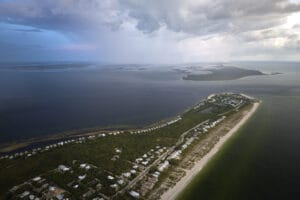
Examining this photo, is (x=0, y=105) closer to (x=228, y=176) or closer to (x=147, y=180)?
(x=147, y=180)

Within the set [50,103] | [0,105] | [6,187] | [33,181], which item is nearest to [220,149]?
[33,181]

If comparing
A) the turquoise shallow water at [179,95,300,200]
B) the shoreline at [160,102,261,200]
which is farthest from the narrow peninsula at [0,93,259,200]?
the turquoise shallow water at [179,95,300,200]

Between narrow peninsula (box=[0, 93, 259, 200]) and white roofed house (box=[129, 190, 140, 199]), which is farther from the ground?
narrow peninsula (box=[0, 93, 259, 200])

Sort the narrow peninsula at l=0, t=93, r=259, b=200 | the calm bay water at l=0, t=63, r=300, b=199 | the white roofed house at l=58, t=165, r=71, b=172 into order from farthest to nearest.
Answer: the white roofed house at l=58, t=165, r=71, b=172 < the calm bay water at l=0, t=63, r=300, b=199 < the narrow peninsula at l=0, t=93, r=259, b=200

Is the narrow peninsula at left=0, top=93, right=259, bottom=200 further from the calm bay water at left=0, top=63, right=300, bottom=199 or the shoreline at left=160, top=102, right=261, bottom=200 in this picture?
the calm bay water at left=0, top=63, right=300, bottom=199

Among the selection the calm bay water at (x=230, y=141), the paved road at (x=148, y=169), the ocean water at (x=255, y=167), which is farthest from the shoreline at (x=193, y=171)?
the paved road at (x=148, y=169)

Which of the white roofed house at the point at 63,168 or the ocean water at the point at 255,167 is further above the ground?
the white roofed house at the point at 63,168

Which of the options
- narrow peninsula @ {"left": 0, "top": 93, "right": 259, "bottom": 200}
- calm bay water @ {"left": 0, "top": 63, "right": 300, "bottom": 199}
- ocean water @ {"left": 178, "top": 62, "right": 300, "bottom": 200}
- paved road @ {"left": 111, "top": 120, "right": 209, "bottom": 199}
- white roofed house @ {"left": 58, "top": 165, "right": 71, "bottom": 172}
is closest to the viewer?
narrow peninsula @ {"left": 0, "top": 93, "right": 259, "bottom": 200}

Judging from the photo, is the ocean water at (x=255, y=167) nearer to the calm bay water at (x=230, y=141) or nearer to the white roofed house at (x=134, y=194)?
the calm bay water at (x=230, y=141)

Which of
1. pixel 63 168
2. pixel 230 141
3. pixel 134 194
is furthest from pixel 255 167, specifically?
pixel 63 168
